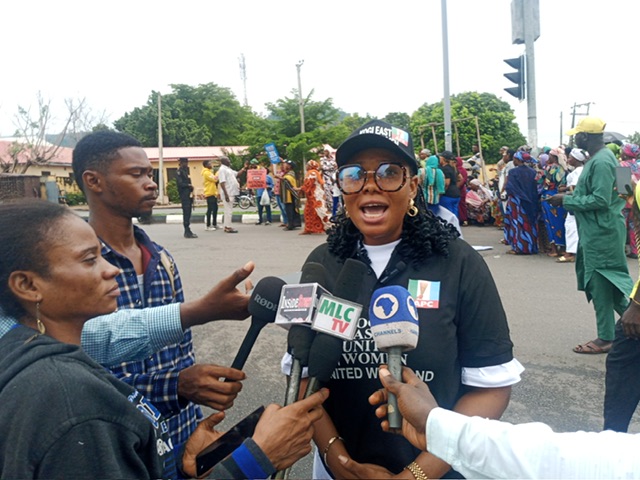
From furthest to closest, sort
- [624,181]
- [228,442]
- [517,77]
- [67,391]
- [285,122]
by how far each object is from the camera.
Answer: [285,122] < [517,77] < [624,181] < [228,442] < [67,391]

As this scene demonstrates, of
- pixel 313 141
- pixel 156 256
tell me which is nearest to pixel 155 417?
pixel 156 256

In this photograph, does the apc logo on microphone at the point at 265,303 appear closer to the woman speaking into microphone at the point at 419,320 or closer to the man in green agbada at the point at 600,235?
the woman speaking into microphone at the point at 419,320

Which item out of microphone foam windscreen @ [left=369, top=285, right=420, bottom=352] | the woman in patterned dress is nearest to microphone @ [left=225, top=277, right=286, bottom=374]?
microphone foam windscreen @ [left=369, top=285, right=420, bottom=352]

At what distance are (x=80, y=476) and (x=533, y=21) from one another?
1023cm

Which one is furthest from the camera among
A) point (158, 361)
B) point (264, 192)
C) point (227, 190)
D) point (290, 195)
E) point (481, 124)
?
point (481, 124)

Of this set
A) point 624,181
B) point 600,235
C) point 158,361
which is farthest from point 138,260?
point 600,235

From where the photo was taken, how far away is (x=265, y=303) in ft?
5.38

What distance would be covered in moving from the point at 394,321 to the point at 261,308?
1.43 ft

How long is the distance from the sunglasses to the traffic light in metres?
8.77

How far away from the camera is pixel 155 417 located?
1.49 m

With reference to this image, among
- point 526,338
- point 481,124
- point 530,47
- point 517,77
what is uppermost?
point 481,124

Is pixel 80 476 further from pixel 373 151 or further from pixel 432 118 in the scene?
pixel 432 118

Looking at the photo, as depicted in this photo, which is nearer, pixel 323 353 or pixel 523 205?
pixel 323 353

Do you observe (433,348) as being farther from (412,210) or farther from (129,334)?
(129,334)
